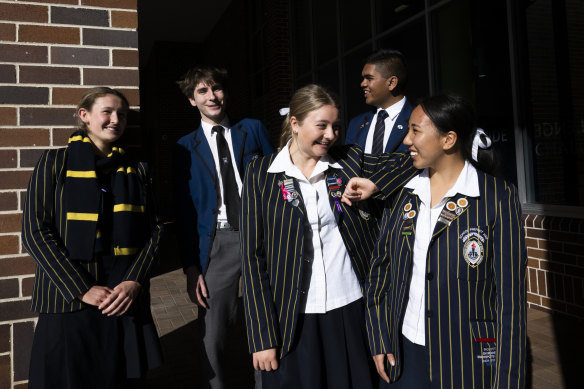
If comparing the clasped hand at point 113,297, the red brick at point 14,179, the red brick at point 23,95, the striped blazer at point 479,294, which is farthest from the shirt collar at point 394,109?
the red brick at point 14,179

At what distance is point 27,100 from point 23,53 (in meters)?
0.24

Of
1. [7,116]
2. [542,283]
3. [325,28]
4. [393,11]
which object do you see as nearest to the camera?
[7,116]

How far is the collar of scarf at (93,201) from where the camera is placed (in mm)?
2154

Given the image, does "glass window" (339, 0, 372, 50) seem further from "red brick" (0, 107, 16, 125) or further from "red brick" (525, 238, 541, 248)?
"red brick" (0, 107, 16, 125)

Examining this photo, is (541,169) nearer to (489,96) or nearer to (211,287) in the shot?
(489,96)

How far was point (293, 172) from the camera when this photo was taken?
213 centimetres

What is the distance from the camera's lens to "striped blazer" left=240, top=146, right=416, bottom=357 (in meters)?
2.04

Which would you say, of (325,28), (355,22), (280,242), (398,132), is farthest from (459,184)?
(325,28)

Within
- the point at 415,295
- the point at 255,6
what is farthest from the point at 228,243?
the point at 255,6

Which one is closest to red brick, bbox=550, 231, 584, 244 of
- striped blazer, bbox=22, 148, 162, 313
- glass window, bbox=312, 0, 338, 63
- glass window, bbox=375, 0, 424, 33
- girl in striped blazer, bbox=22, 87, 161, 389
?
glass window, bbox=375, 0, 424, 33

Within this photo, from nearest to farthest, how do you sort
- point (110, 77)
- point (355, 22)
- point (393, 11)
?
point (110, 77), point (393, 11), point (355, 22)

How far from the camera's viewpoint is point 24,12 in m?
2.46

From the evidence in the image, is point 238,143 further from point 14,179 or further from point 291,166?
point 14,179

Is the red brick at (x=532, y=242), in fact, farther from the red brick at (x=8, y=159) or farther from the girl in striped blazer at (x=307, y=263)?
the red brick at (x=8, y=159)
